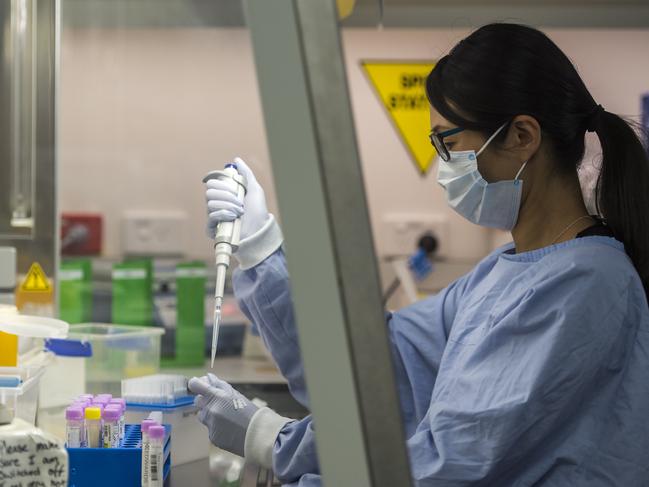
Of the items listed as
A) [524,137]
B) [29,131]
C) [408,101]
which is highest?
[408,101]

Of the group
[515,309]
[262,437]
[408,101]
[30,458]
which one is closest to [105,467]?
[262,437]

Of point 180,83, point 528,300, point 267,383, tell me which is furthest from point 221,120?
point 528,300

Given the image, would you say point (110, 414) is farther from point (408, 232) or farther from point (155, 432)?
point (408, 232)

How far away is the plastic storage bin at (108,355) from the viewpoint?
1641 millimetres

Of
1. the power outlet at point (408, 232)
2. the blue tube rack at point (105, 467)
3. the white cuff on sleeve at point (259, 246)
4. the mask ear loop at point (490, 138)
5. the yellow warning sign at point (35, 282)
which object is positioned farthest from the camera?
the power outlet at point (408, 232)

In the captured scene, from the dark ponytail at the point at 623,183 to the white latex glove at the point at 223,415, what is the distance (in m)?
0.64

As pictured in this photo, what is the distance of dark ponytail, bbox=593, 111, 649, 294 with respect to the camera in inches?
53.1

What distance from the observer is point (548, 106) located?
4.37 ft

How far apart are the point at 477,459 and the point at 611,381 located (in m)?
0.21

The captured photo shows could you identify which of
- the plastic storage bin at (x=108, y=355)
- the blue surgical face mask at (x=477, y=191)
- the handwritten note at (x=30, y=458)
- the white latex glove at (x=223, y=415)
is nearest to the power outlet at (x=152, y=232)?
the plastic storage bin at (x=108, y=355)

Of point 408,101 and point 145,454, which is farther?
point 408,101

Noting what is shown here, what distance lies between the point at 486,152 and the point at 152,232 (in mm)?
1851

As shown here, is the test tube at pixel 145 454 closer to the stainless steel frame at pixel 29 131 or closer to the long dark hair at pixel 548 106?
the long dark hair at pixel 548 106

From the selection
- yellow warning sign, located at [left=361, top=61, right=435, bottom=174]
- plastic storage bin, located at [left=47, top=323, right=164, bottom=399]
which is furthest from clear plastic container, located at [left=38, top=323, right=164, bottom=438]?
yellow warning sign, located at [left=361, top=61, right=435, bottom=174]
